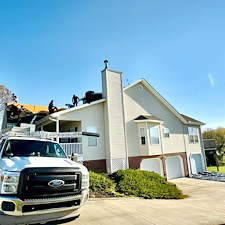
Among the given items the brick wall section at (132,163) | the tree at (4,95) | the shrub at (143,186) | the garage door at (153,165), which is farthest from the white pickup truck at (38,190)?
the tree at (4,95)

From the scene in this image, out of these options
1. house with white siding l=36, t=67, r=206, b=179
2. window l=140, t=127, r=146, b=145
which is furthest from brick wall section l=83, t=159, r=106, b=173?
window l=140, t=127, r=146, b=145

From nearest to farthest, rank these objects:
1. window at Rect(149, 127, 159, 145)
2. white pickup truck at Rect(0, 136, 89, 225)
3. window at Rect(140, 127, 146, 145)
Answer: white pickup truck at Rect(0, 136, 89, 225), window at Rect(140, 127, 146, 145), window at Rect(149, 127, 159, 145)

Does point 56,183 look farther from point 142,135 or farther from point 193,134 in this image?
point 193,134

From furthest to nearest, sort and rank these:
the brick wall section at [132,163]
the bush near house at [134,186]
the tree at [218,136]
A: the tree at [218,136]
the brick wall section at [132,163]
the bush near house at [134,186]

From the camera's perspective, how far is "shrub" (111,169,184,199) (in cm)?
993

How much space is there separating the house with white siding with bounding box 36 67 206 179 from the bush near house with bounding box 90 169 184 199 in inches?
95.0

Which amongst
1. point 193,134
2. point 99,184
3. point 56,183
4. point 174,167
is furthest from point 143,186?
point 193,134

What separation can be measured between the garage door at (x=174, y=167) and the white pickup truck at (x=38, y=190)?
51.9 feet

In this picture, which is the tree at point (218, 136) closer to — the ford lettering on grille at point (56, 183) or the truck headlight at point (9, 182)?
the ford lettering on grille at point (56, 183)

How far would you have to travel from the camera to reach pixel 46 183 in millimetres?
3598

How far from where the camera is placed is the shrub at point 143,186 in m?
9.93

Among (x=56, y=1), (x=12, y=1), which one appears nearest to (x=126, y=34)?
(x=56, y=1)

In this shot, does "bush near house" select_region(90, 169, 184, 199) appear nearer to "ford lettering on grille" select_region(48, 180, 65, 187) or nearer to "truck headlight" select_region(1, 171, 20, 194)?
"ford lettering on grille" select_region(48, 180, 65, 187)

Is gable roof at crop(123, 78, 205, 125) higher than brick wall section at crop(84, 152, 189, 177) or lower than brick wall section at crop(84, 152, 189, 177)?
higher
